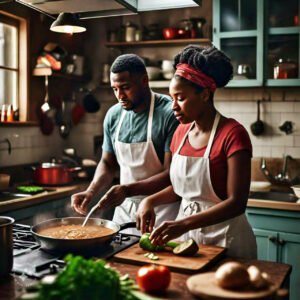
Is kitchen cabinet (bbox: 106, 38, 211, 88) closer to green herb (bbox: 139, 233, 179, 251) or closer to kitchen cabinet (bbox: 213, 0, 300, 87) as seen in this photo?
kitchen cabinet (bbox: 213, 0, 300, 87)

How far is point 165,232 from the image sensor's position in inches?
72.5

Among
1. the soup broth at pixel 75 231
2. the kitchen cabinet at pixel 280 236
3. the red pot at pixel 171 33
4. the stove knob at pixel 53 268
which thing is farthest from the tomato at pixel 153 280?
the red pot at pixel 171 33

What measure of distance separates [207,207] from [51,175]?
2104mm

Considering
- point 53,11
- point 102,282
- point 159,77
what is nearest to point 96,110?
point 159,77

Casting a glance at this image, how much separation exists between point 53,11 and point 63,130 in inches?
102

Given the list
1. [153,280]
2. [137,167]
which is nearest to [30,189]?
[137,167]

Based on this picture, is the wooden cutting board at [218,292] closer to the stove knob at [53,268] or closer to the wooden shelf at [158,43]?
the stove knob at [53,268]

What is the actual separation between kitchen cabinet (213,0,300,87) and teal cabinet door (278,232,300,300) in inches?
50.6

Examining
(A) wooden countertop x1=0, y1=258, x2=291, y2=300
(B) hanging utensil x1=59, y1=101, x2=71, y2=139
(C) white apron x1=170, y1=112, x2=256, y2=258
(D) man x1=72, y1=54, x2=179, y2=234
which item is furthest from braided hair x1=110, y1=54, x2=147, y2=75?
(B) hanging utensil x1=59, y1=101, x2=71, y2=139

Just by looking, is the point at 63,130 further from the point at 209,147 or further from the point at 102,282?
the point at 102,282

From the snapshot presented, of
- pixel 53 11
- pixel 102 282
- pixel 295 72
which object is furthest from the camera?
pixel 295 72

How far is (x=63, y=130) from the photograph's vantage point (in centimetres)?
485

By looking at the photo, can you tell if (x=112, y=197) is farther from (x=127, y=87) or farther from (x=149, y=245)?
(x=127, y=87)

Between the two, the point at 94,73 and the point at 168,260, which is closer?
the point at 168,260
